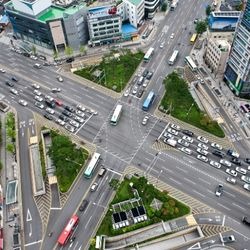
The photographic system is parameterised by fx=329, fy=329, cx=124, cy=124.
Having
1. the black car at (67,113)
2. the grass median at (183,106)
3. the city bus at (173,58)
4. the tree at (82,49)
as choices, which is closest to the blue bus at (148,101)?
the grass median at (183,106)

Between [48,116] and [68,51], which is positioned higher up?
[68,51]

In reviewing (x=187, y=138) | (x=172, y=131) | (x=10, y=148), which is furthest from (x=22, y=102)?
(x=187, y=138)

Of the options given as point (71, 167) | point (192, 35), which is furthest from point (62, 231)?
point (192, 35)

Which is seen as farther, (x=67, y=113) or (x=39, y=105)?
(x=39, y=105)

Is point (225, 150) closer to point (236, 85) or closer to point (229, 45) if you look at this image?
point (236, 85)

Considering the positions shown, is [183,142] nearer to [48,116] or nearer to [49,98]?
[48,116]
